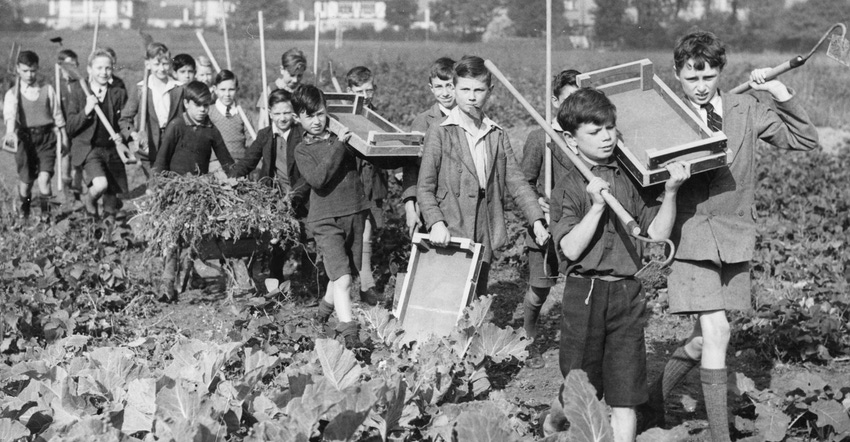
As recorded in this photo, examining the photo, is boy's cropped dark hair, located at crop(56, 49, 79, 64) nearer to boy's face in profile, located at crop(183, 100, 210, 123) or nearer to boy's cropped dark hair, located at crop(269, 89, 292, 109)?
boy's face in profile, located at crop(183, 100, 210, 123)

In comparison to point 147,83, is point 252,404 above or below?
below

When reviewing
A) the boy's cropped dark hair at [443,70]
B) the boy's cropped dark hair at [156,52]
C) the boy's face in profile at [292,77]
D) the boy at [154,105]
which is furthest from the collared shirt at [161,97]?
the boy's cropped dark hair at [443,70]

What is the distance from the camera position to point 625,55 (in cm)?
2052

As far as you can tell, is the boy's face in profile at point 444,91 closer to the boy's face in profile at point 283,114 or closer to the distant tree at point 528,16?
the boy's face in profile at point 283,114

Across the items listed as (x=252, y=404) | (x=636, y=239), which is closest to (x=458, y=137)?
(x=636, y=239)

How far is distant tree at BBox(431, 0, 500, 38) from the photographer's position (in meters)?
21.2

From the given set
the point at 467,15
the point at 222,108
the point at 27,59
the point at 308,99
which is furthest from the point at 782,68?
the point at 467,15

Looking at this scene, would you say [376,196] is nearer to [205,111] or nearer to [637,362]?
[205,111]

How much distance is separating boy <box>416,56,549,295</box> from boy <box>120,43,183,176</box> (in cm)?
305

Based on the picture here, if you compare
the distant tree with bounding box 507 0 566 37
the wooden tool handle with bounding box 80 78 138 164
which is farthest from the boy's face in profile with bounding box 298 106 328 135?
the distant tree with bounding box 507 0 566 37

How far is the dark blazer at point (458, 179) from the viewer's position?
4.88 meters

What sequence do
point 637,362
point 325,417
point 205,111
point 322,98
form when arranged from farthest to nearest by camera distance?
point 205,111
point 322,98
point 637,362
point 325,417

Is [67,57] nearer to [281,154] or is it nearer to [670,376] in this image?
[281,154]

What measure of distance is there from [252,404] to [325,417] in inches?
15.4
